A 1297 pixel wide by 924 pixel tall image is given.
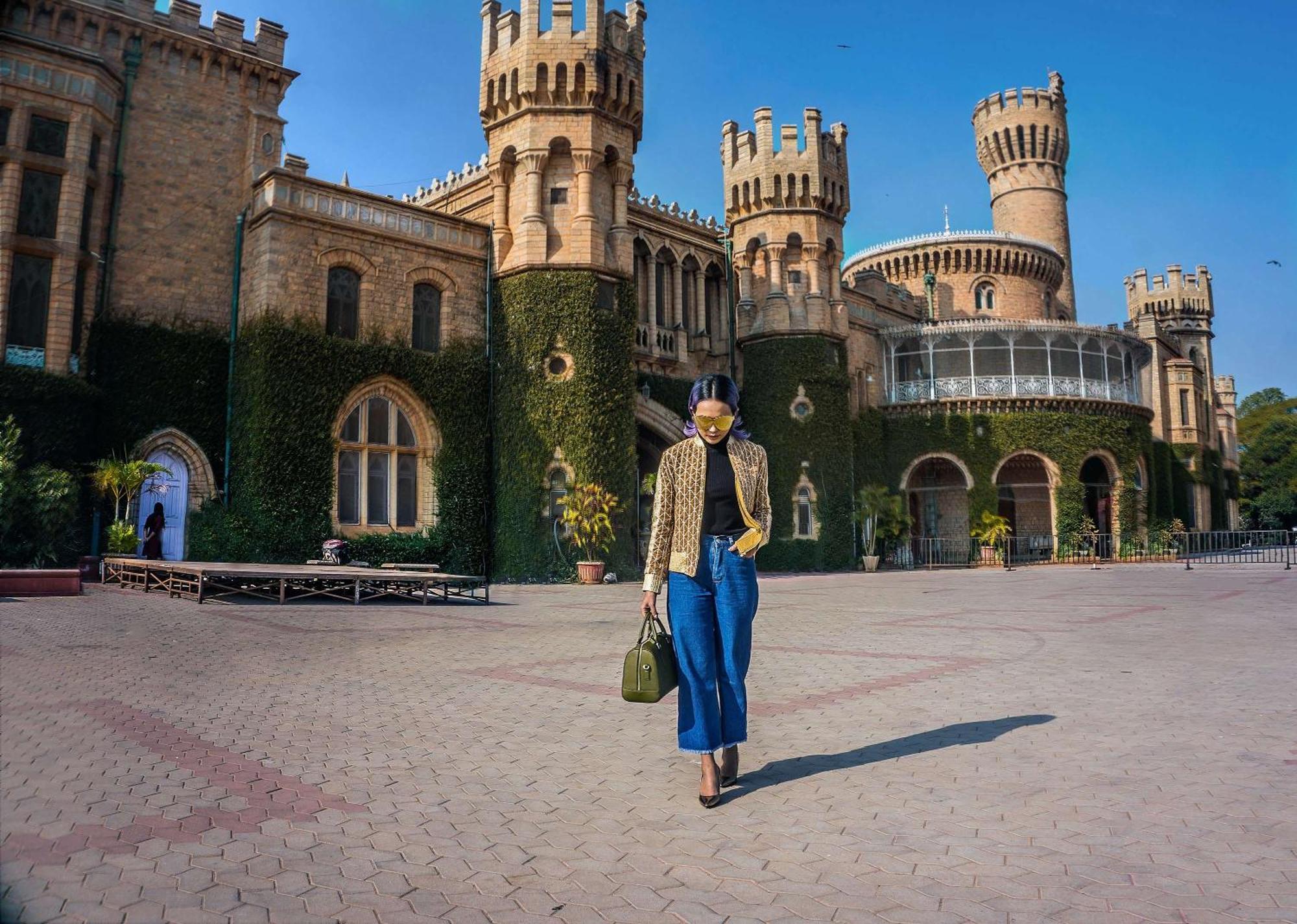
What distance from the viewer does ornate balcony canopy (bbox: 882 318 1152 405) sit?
111 feet

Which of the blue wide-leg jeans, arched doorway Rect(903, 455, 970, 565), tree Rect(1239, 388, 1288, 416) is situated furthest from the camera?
tree Rect(1239, 388, 1288, 416)

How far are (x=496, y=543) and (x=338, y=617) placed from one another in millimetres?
11122

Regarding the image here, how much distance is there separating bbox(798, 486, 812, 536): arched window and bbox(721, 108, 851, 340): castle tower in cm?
573

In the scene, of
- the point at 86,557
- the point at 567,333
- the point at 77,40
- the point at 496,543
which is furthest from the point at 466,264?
the point at 86,557

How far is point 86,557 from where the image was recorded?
17.3 metres

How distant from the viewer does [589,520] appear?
23.1 meters

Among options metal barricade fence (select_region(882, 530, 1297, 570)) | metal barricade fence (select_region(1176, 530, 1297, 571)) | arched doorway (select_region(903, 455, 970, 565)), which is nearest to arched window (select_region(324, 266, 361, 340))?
metal barricade fence (select_region(882, 530, 1297, 570))

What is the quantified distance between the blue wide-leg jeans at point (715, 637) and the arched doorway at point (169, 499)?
63.0ft

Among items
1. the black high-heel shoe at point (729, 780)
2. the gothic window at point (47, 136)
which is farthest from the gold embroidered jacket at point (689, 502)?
the gothic window at point (47, 136)

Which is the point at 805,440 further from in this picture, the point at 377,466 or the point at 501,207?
the point at 377,466

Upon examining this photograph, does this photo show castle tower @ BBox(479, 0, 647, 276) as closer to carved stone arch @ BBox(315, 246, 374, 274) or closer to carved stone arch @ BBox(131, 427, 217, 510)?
carved stone arch @ BBox(315, 246, 374, 274)

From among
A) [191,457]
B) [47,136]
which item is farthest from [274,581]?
[47,136]

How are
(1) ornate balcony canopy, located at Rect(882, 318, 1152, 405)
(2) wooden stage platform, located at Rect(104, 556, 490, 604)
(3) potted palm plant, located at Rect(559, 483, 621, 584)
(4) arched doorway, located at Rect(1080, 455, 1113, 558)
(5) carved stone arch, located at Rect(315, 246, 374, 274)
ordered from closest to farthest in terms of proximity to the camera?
(2) wooden stage platform, located at Rect(104, 556, 490, 604)
(5) carved stone arch, located at Rect(315, 246, 374, 274)
(3) potted palm plant, located at Rect(559, 483, 621, 584)
(4) arched doorway, located at Rect(1080, 455, 1113, 558)
(1) ornate balcony canopy, located at Rect(882, 318, 1152, 405)

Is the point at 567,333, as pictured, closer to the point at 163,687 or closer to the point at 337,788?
the point at 163,687
